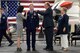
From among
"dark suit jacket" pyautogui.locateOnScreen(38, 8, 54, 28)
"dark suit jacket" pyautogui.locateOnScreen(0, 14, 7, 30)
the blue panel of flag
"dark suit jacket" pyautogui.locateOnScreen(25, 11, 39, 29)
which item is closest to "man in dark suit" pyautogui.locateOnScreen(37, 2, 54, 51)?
"dark suit jacket" pyautogui.locateOnScreen(38, 8, 54, 28)

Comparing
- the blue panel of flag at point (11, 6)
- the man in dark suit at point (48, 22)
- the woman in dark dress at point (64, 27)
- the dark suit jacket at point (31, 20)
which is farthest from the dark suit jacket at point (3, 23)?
the blue panel of flag at point (11, 6)

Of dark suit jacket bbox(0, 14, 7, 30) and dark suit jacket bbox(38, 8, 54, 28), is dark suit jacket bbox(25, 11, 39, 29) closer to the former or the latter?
dark suit jacket bbox(38, 8, 54, 28)

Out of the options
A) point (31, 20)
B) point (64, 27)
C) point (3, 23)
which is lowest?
point (64, 27)

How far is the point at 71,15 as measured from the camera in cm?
2366

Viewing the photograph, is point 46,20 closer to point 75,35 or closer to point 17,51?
point 17,51

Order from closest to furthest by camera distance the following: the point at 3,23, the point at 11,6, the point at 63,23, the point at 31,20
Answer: the point at 31,20 < the point at 63,23 < the point at 3,23 < the point at 11,6

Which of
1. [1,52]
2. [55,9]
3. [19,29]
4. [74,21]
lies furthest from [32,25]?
[74,21]

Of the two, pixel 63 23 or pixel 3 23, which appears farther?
pixel 3 23

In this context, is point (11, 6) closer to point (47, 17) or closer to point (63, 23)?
point (47, 17)

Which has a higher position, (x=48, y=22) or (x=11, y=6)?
(x=11, y=6)

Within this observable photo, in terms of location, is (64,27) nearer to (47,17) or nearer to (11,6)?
(47,17)

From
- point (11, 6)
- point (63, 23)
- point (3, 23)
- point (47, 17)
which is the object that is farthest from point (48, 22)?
point (11, 6)

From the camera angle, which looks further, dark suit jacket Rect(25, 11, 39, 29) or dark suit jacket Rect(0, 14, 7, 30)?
dark suit jacket Rect(0, 14, 7, 30)

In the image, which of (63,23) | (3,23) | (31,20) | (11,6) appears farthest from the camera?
(11,6)
